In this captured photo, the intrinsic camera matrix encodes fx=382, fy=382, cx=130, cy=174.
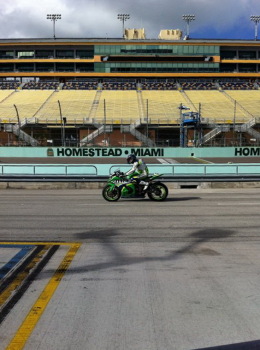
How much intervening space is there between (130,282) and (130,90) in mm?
68100

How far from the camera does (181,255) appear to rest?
22.6ft

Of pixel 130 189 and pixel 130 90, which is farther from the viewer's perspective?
pixel 130 90

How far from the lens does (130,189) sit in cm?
1379

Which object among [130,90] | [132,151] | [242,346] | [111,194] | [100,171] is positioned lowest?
[242,346]

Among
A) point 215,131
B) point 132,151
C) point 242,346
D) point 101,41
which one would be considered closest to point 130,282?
point 242,346

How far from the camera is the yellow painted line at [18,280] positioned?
485cm

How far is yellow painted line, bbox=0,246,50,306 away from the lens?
4.85 m

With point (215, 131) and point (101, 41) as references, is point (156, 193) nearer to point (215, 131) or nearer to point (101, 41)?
point (215, 131)

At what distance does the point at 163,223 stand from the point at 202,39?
80975 millimetres

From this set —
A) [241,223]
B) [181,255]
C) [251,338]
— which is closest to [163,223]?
[241,223]

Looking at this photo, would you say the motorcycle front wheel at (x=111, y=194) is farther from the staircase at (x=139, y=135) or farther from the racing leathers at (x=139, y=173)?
the staircase at (x=139, y=135)

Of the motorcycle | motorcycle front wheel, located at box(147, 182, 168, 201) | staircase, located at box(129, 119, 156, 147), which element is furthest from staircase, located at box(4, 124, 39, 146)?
motorcycle front wheel, located at box(147, 182, 168, 201)

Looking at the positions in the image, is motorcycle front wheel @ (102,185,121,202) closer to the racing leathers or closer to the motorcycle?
the motorcycle

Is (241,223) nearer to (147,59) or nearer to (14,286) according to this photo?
(14,286)
